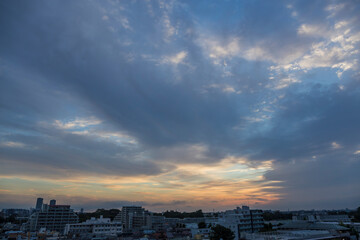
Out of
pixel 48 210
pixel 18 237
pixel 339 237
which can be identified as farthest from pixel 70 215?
pixel 339 237

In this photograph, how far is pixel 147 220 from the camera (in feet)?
401

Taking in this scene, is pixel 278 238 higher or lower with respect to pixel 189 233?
higher

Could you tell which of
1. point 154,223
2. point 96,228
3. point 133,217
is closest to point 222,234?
point 96,228

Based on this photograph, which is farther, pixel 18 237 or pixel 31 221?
pixel 31 221

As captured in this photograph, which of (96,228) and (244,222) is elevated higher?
(244,222)

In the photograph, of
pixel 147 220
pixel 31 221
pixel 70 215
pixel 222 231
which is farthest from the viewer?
pixel 147 220

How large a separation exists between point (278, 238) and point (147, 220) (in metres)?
93.0

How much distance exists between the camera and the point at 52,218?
109312 millimetres

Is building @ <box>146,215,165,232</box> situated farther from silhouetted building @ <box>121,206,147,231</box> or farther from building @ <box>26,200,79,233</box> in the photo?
building @ <box>26,200,79,233</box>

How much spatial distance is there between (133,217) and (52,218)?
145 feet

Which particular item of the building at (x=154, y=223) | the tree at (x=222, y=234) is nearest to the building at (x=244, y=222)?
the tree at (x=222, y=234)

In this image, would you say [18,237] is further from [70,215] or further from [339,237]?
[339,237]

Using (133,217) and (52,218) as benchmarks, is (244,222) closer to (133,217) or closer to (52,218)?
(133,217)

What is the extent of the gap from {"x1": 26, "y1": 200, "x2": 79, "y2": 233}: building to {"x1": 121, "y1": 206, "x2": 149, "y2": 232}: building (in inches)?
1262
